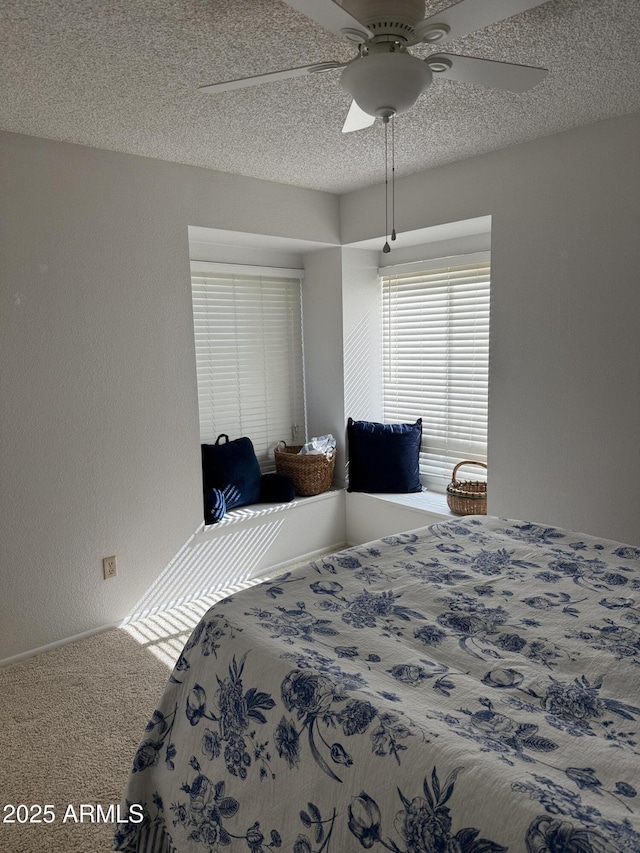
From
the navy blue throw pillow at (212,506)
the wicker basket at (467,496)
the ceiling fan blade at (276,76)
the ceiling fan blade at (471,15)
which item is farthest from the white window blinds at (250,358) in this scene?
the ceiling fan blade at (471,15)

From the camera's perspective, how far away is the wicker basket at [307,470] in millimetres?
4055

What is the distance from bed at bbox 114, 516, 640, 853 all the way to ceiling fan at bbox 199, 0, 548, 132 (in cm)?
136

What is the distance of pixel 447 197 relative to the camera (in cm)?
340

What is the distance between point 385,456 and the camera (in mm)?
4105

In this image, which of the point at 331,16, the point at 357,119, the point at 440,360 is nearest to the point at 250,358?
the point at 440,360

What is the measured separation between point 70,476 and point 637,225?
2.85m

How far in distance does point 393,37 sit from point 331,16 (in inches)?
8.7

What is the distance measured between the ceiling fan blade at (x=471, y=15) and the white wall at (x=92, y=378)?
6.34ft

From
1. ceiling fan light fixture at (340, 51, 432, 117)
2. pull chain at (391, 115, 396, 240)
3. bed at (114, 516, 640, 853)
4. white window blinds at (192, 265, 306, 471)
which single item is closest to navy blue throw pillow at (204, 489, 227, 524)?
white window blinds at (192, 265, 306, 471)

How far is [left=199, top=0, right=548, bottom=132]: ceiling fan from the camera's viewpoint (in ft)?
4.58

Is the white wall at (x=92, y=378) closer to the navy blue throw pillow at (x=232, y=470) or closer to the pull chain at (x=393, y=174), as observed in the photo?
the navy blue throw pillow at (x=232, y=470)

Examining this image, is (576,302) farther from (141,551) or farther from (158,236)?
(141,551)

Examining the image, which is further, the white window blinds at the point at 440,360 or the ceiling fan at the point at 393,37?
the white window blinds at the point at 440,360

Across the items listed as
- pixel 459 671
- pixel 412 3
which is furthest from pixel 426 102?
pixel 459 671
